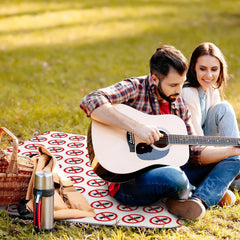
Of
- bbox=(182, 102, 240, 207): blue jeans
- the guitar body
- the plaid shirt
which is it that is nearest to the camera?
the guitar body

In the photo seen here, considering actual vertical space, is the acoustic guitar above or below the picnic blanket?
above

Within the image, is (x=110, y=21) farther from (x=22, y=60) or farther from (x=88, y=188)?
(x=88, y=188)

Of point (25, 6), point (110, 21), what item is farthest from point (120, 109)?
point (25, 6)

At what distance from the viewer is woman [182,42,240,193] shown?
343cm

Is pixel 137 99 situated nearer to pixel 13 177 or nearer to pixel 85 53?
pixel 13 177

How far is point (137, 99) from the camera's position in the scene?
3092mm

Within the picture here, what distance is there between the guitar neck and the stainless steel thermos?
3.00 feet

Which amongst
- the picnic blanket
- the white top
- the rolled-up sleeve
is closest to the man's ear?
the rolled-up sleeve

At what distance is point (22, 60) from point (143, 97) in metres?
4.46

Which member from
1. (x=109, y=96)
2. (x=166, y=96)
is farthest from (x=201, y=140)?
(x=109, y=96)

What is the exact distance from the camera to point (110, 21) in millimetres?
10047

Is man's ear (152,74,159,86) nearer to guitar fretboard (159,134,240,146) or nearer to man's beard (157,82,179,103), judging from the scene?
man's beard (157,82,179,103)

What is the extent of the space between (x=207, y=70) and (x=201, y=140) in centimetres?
69

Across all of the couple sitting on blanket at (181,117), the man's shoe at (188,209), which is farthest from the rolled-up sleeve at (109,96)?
the man's shoe at (188,209)
